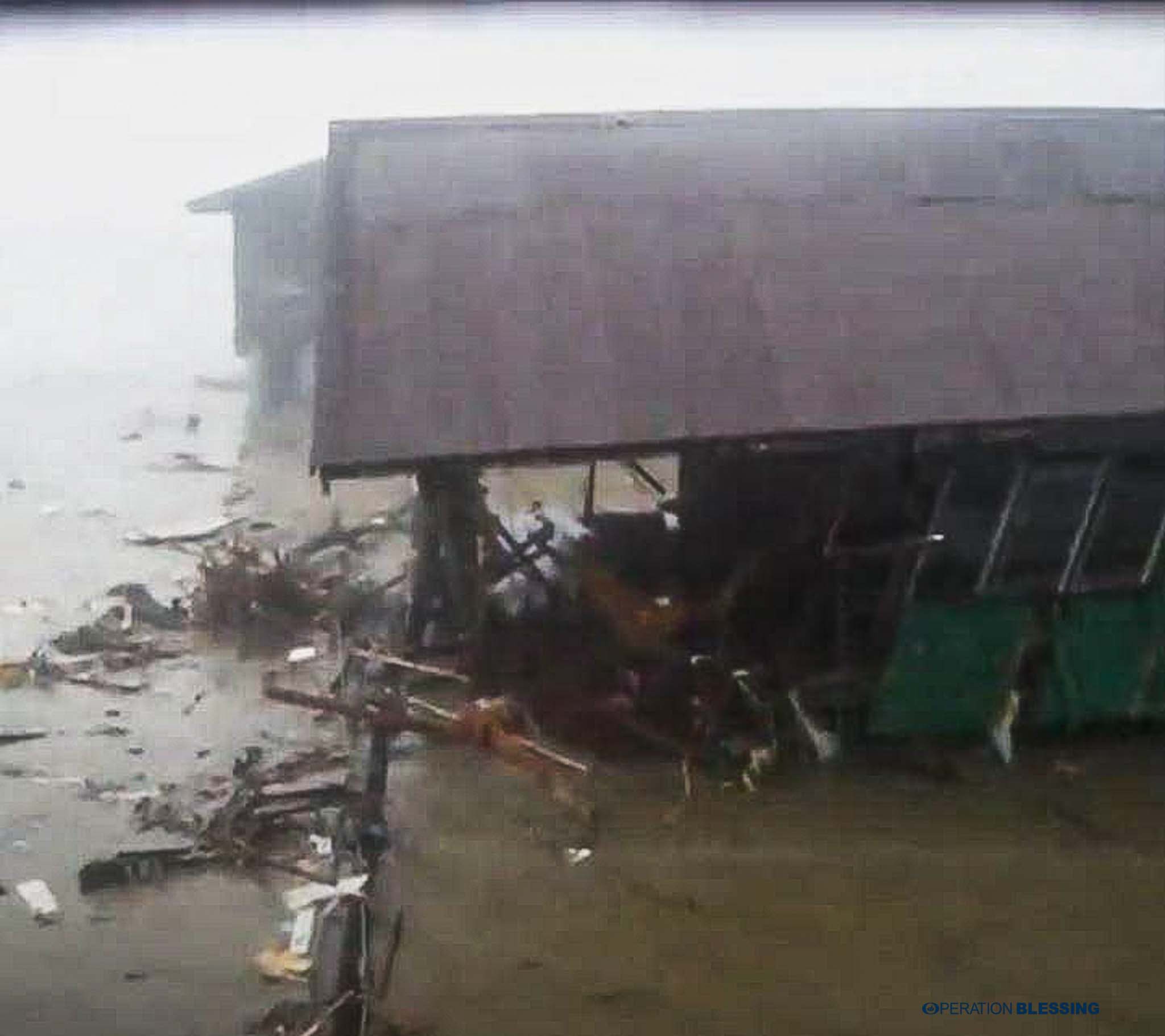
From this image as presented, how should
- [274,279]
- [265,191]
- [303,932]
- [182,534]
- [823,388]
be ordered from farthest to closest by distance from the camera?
[274,279] < [265,191] < [182,534] < [823,388] < [303,932]

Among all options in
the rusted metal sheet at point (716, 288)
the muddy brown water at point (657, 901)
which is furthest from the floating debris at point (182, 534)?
the rusted metal sheet at point (716, 288)

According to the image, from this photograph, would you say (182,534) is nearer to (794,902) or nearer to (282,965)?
(282,965)

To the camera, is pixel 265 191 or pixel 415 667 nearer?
pixel 415 667

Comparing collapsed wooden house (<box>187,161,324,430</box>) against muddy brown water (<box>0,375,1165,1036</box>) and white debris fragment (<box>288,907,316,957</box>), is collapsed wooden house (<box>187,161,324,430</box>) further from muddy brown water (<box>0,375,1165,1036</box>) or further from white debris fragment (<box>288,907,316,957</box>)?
white debris fragment (<box>288,907,316,957</box>)

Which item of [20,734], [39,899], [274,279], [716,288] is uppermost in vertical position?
[716,288]

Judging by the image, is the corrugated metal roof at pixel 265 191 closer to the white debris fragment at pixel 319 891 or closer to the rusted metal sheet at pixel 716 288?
the rusted metal sheet at pixel 716 288

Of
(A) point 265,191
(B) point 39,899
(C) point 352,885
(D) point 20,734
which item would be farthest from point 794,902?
(A) point 265,191

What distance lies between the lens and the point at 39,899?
6.02m

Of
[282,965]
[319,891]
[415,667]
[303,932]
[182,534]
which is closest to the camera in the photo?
[282,965]

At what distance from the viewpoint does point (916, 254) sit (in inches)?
279

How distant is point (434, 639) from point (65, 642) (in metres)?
2.15

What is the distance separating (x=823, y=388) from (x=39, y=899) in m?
3.36

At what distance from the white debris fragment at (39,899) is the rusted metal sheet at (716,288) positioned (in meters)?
1.79

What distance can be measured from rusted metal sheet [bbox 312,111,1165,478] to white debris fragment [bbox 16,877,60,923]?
179cm
